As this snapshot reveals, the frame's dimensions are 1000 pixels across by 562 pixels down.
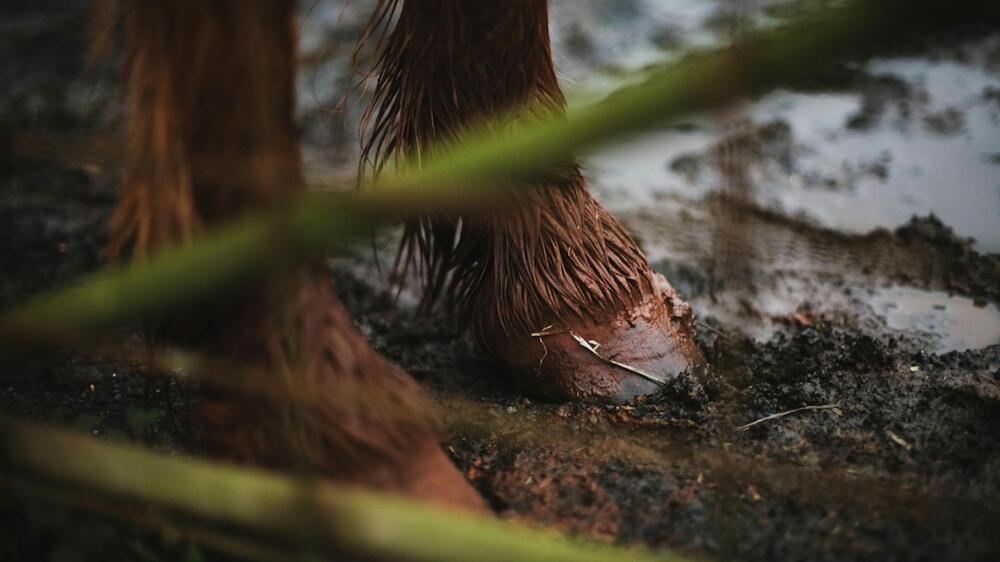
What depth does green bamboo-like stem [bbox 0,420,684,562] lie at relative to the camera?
1170mm

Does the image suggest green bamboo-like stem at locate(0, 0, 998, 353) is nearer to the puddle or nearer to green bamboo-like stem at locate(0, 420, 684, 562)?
green bamboo-like stem at locate(0, 420, 684, 562)

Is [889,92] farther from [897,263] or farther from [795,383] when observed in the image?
[795,383]

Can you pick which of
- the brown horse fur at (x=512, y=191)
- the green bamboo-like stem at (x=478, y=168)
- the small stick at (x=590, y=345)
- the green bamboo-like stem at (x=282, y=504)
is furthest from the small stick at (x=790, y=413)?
the green bamboo-like stem at (x=478, y=168)

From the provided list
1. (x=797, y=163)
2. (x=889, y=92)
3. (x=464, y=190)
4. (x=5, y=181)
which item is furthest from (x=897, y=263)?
(x=5, y=181)

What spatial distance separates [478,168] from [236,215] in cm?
43

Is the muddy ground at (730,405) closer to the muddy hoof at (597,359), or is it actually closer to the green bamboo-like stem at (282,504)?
the muddy hoof at (597,359)

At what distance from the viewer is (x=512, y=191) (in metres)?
2.01

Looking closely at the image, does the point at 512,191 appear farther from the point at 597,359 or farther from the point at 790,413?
the point at 790,413

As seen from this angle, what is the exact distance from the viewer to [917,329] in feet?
A: 7.94

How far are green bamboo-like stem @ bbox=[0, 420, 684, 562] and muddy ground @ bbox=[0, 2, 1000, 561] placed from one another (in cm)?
17

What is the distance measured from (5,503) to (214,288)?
0.61 meters

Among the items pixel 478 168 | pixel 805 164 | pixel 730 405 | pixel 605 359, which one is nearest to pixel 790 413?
pixel 730 405

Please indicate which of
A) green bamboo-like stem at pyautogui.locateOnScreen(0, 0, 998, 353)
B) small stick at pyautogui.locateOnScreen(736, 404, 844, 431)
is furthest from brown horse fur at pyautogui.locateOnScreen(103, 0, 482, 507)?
small stick at pyautogui.locateOnScreen(736, 404, 844, 431)

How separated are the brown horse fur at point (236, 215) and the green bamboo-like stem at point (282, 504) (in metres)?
0.08
